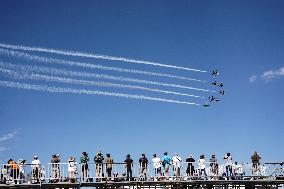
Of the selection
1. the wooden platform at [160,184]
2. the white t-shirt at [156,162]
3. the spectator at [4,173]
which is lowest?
the wooden platform at [160,184]

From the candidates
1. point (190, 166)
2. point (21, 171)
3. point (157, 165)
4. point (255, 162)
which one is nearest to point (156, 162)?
point (157, 165)

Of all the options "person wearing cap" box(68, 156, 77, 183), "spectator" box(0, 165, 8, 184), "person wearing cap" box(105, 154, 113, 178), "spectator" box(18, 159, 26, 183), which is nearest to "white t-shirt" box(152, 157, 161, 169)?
"person wearing cap" box(105, 154, 113, 178)

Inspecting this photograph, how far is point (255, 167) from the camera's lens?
34.6 m

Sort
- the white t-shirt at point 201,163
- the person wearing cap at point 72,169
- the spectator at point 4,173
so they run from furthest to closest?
the white t-shirt at point 201,163, the person wearing cap at point 72,169, the spectator at point 4,173

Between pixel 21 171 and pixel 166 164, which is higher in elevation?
pixel 166 164

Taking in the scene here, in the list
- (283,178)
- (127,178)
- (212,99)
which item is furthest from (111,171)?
(212,99)

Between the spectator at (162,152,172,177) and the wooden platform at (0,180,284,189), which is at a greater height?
the spectator at (162,152,172,177)

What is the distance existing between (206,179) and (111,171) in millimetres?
6898

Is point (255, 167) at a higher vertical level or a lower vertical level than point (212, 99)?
lower

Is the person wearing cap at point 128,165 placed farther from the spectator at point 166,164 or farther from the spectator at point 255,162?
the spectator at point 255,162

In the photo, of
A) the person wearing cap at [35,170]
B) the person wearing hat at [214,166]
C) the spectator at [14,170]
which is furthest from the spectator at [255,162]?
the spectator at [14,170]

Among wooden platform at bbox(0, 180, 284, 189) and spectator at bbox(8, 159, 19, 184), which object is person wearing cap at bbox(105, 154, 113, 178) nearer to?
wooden platform at bbox(0, 180, 284, 189)

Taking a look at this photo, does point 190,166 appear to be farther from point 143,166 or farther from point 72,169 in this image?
point 72,169

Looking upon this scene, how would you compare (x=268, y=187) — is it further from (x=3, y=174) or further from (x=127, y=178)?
(x=3, y=174)
